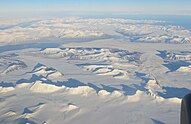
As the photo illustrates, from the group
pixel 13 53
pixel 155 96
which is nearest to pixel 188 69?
pixel 155 96

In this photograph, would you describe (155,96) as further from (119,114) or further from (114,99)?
(119,114)

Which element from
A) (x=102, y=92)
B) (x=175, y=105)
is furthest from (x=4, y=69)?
(x=175, y=105)

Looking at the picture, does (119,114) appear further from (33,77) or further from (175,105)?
(33,77)

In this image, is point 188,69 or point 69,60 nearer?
point 188,69

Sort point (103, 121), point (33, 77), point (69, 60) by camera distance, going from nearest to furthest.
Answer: point (103, 121) → point (33, 77) → point (69, 60)

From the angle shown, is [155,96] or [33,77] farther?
[33,77]

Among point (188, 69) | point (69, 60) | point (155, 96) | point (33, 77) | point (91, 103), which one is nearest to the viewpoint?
point (91, 103)

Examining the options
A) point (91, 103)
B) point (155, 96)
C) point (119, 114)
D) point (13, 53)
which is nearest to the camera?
point (119, 114)

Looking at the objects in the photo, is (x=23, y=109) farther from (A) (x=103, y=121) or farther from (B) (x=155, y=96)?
(B) (x=155, y=96)

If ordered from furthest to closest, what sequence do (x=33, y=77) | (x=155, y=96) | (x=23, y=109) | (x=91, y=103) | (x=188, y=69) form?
(x=188, y=69)
(x=33, y=77)
(x=155, y=96)
(x=91, y=103)
(x=23, y=109)
